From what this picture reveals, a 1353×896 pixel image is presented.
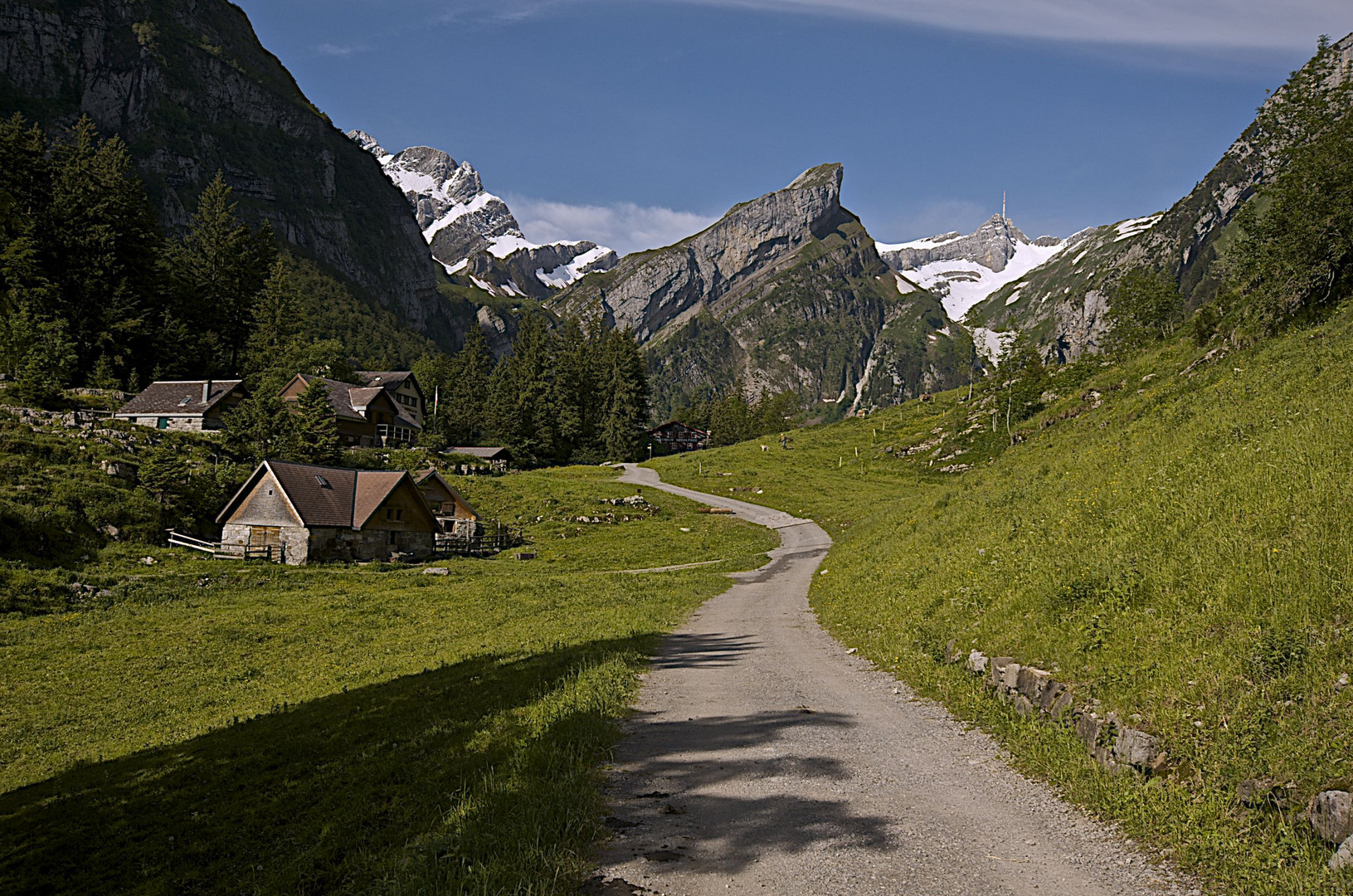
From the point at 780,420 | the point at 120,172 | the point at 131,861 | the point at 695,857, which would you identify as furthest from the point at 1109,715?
the point at 780,420

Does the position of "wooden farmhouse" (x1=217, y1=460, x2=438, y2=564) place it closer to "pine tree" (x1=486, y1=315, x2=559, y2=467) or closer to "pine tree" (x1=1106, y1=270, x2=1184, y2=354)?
"pine tree" (x1=486, y1=315, x2=559, y2=467)

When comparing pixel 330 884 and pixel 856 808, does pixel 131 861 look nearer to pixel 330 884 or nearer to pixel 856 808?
pixel 330 884

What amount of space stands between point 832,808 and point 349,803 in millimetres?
6596

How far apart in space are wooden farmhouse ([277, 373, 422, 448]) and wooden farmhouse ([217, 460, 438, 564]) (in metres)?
39.5

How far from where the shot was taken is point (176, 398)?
252ft

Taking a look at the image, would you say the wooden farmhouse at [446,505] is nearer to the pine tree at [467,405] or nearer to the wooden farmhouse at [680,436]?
the pine tree at [467,405]

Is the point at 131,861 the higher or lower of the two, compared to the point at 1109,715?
lower

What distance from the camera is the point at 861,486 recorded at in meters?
76.0

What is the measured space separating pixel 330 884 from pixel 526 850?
2646 millimetres

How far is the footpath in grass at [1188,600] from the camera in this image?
6.55 meters

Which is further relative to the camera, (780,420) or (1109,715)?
(780,420)

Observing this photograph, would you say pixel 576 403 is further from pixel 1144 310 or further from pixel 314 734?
pixel 314 734

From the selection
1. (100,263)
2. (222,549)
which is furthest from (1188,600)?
(100,263)

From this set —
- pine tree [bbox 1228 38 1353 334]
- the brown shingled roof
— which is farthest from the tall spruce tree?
pine tree [bbox 1228 38 1353 334]
